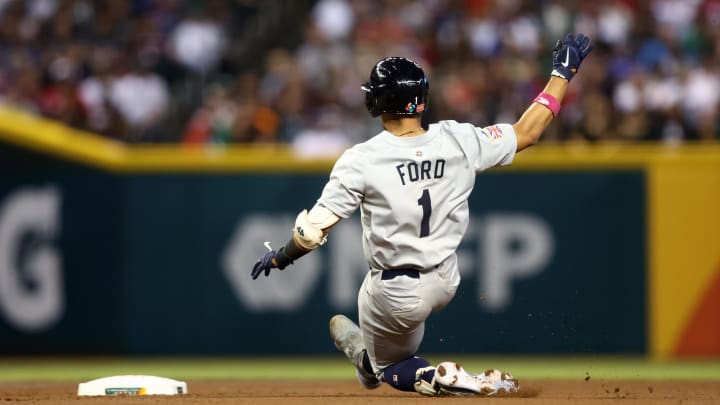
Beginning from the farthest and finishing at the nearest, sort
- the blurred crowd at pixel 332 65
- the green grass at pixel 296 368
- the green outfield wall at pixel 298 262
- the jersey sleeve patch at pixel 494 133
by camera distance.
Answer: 1. the blurred crowd at pixel 332 65
2. the green outfield wall at pixel 298 262
3. the green grass at pixel 296 368
4. the jersey sleeve patch at pixel 494 133

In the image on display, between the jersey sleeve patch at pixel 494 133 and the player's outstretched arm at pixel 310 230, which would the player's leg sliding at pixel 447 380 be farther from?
the jersey sleeve patch at pixel 494 133

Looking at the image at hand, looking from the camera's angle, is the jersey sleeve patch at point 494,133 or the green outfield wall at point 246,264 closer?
the jersey sleeve patch at point 494,133

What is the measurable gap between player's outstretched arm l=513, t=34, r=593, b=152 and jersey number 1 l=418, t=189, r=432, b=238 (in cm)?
66

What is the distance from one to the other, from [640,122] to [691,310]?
80.6 inches

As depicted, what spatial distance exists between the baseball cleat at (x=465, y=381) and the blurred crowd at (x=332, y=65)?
6.50 m

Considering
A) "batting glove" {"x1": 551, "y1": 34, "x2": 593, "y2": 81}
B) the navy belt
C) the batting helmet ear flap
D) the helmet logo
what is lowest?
the navy belt

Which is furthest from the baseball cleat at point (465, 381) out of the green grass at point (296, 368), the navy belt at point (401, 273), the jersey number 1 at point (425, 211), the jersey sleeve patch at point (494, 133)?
the green grass at point (296, 368)

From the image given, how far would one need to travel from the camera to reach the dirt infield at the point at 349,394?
6562 millimetres

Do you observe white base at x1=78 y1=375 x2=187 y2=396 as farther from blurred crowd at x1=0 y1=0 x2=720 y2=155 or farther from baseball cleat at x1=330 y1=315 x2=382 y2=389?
blurred crowd at x1=0 y1=0 x2=720 y2=155

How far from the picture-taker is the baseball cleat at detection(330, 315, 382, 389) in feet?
23.8

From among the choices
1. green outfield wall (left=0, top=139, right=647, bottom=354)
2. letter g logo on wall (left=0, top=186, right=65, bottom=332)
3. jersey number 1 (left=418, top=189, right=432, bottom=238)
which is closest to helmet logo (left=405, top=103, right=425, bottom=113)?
jersey number 1 (left=418, top=189, right=432, bottom=238)

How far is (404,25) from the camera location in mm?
15352

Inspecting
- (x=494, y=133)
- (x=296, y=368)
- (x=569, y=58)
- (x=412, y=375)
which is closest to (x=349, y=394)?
(x=412, y=375)

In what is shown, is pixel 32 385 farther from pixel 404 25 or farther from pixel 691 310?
pixel 404 25
